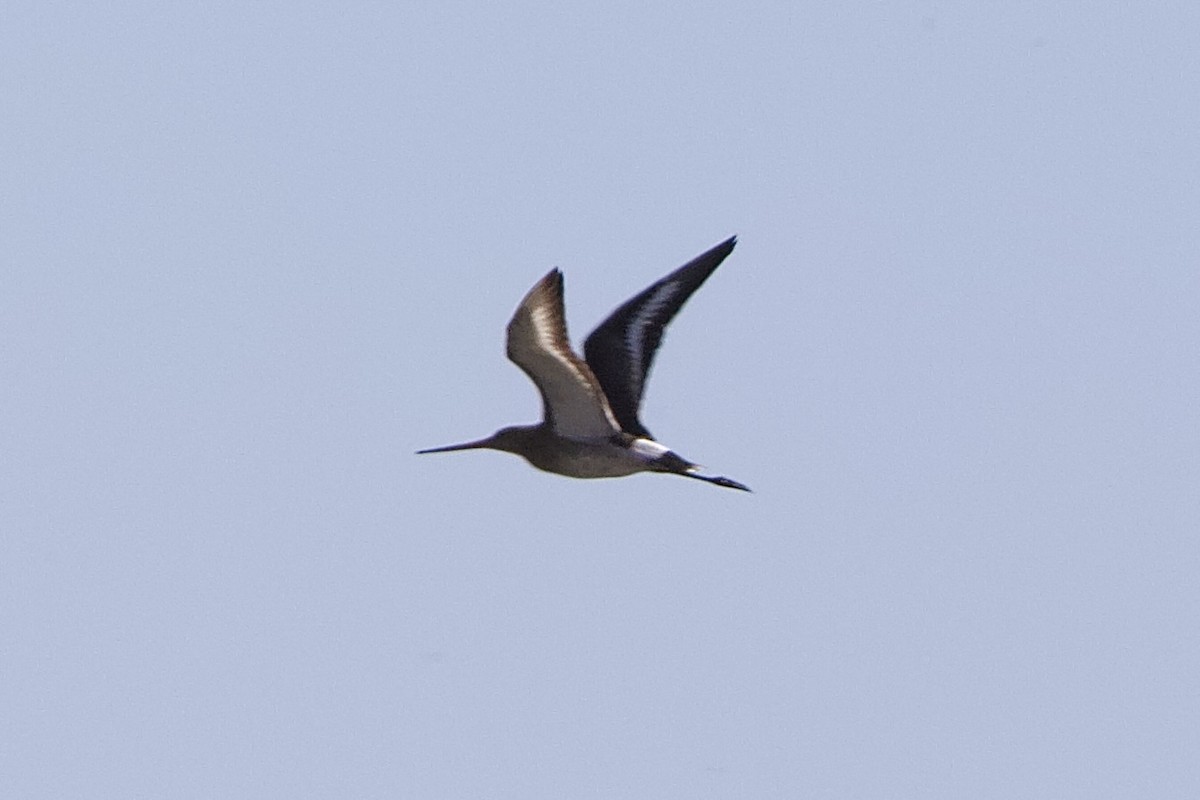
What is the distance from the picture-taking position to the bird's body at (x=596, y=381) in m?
16.3

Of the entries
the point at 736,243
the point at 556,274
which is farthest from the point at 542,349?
the point at 736,243

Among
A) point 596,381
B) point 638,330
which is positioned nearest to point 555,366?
point 596,381

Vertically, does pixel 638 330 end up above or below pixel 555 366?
above

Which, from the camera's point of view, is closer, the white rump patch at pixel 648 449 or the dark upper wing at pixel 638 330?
the white rump patch at pixel 648 449

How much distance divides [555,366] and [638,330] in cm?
248

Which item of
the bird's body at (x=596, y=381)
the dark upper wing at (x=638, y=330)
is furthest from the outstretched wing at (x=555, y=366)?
the dark upper wing at (x=638, y=330)

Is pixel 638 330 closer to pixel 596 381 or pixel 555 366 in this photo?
pixel 596 381

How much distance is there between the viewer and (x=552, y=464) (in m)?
18.1

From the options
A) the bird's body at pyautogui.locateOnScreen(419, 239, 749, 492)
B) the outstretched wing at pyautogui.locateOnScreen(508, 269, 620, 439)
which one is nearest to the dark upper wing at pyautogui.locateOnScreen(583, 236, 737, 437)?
the bird's body at pyautogui.locateOnScreen(419, 239, 749, 492)

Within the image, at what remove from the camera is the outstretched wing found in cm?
1608

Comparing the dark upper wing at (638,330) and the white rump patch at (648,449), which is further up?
the dark upper wing at (638,330)

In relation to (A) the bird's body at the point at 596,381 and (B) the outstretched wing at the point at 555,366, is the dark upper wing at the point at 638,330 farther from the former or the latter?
(B) the outstretched wing at the point at 555,366

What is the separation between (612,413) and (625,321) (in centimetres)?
112

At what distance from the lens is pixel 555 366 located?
16734 millimetres
